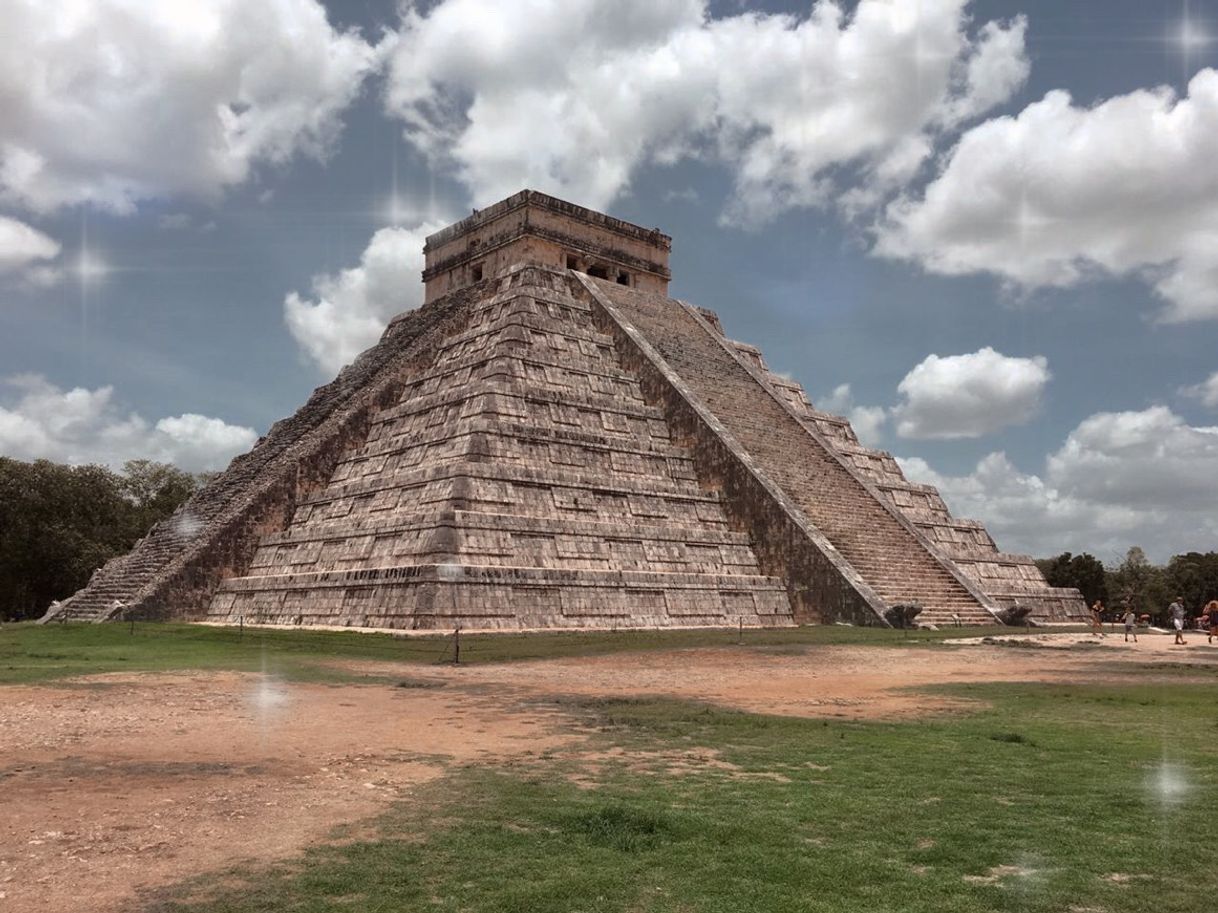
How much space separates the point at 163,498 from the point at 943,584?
45441mm

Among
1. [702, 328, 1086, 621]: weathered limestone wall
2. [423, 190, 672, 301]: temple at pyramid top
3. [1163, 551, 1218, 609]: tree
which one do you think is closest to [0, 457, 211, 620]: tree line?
[423, 190, 672, 301]: temple at pyramid top

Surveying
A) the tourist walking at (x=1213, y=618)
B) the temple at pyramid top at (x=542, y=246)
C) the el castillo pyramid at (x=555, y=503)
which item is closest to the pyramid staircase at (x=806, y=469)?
the el castillo pyramid at (x=555, y=503)

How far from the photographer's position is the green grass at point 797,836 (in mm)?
5012

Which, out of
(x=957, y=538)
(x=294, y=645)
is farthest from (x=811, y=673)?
(x=957, y=538)

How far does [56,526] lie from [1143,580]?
227 ft

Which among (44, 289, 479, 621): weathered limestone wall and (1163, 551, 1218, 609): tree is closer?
(44, 289, 479, 621): weathered limestone wall

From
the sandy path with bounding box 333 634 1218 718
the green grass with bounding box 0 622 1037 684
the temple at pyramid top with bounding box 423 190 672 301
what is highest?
the temple at pyramid top with bounding box 423 190 672 301

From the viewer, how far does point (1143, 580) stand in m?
68.6

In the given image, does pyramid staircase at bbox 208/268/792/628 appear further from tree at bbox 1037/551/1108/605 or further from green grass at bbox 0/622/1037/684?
tree at bbox 1037/551/1108/605

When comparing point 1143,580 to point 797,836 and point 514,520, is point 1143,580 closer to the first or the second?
point 514,520

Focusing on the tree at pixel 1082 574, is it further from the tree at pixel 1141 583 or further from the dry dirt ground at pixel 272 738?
the dry dirt ground at pixel 272 738

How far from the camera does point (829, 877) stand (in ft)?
17.4

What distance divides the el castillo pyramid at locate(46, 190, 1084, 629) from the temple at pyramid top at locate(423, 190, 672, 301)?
0.64ft

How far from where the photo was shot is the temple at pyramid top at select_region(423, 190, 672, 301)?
37.2 metres
